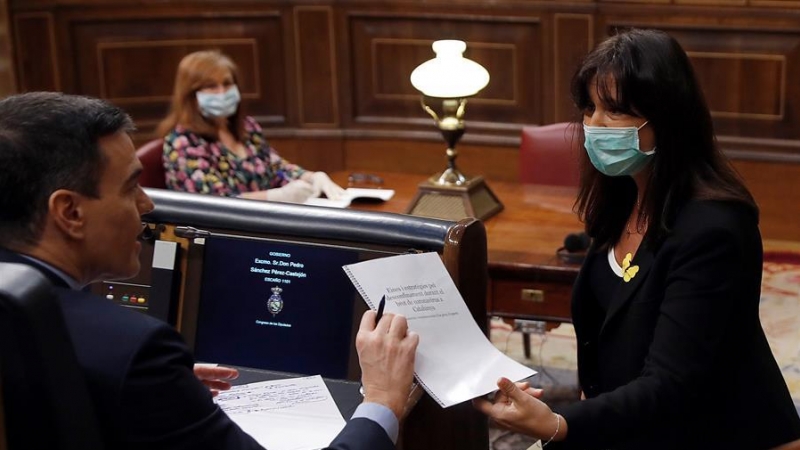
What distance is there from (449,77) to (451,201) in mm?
403

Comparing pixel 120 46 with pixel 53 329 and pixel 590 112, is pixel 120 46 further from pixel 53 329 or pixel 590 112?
pixel 53 329

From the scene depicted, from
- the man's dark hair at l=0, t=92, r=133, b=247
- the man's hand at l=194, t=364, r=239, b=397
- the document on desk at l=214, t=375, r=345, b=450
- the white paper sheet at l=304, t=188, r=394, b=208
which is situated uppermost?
the man's dark hair at l=0, t=92, r=133, b=247

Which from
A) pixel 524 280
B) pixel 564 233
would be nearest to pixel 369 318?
pixel 524 280

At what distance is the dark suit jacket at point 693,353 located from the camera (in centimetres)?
200

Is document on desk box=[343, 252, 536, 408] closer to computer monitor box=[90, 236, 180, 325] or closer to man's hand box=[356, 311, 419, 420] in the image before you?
man's hand box=[356, 311, 419, 420]

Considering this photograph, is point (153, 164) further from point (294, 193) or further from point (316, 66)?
point (316, 66)

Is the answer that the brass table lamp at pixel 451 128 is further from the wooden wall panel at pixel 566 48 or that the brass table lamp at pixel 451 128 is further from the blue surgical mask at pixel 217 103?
the wooden wall panel at pixel 566 48

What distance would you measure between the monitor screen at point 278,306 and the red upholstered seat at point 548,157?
2055mm

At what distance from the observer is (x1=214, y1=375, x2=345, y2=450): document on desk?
199 cm

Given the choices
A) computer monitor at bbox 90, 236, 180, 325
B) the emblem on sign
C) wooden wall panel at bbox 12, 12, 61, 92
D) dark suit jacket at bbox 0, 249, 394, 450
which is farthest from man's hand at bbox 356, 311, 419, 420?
wooden wall panel at bbox 12, 12, 61, 92

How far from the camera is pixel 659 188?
2.12 metres

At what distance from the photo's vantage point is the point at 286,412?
210cm

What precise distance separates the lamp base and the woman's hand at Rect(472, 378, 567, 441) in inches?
72.8

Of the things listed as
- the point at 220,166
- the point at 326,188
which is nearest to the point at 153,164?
the point at 220,166
